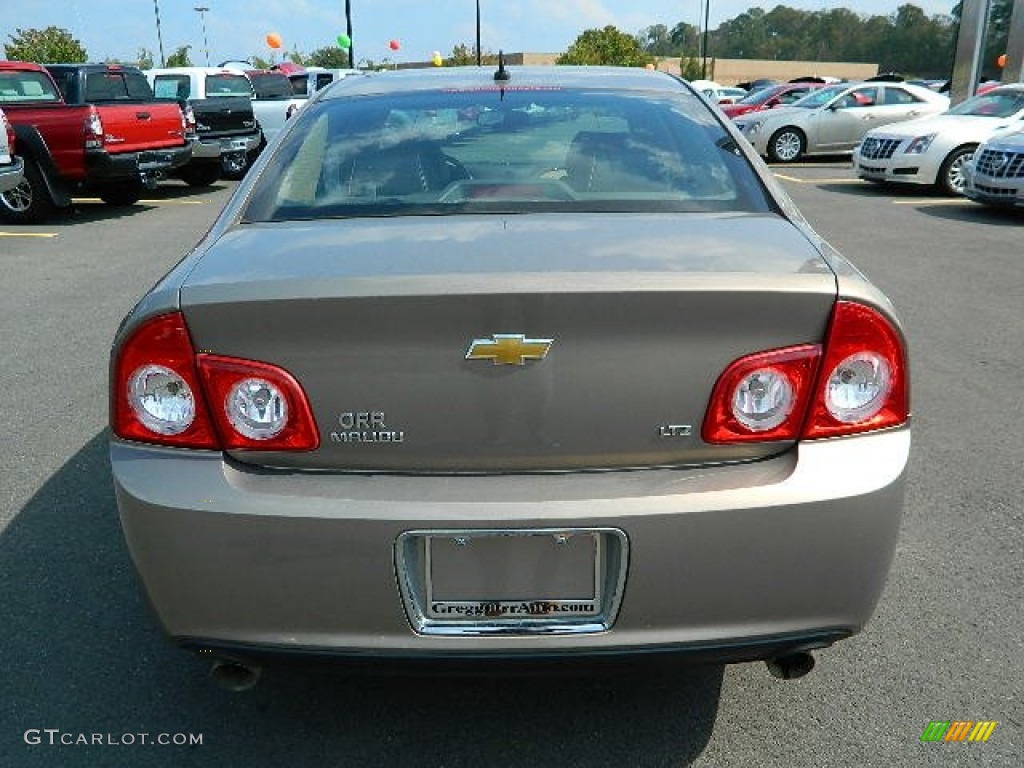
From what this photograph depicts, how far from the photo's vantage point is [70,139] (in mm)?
11781

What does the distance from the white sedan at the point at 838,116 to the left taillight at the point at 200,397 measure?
18.4 meters

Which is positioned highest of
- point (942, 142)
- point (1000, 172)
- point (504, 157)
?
point (504, 157)

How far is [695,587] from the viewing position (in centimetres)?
196

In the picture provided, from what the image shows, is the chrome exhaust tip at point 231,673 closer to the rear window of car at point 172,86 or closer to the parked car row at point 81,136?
the parked car row at point 81,136

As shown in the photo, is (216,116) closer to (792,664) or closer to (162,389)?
(162,389)

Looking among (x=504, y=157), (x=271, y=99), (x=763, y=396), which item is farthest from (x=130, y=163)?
(x=763, y=396)

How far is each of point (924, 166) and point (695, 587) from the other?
13392 mm

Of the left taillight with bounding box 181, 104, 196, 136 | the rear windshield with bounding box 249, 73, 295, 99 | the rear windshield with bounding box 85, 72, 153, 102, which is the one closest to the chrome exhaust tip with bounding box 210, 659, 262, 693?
the rear windshield with bounding box 85, 72, 153, 102

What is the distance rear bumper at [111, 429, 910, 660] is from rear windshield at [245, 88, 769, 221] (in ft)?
2.84

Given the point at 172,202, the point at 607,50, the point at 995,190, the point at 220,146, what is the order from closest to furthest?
the point at 995,190, the point at 172,202, the point at 220,146, the point at 607,50

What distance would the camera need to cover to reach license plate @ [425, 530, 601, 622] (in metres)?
1.95

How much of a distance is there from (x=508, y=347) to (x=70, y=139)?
38.4ft

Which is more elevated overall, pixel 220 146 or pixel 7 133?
pixel 7 133

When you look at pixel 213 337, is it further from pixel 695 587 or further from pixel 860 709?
pixel 860 709
